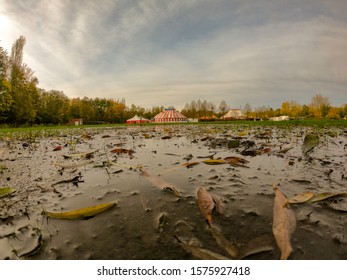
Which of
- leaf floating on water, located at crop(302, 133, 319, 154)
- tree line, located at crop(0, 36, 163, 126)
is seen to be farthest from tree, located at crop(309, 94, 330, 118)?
leaf floating on water, located at crop(302, 133, 319, 154)

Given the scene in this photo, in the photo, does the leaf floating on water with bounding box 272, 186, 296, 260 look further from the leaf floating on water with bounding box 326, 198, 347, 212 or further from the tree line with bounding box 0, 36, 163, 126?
the tree line with bounding box 0, 36, 163, 126

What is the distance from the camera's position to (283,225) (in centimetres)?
117

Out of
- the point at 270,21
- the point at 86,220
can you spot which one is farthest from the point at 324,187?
the point at 270,21

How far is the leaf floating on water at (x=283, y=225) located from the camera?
0.99 m

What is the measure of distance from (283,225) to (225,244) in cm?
38

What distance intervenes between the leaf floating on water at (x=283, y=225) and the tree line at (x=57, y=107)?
24455 millimetres

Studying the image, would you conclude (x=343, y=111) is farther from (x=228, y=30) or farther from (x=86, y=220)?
(x=86, y=220)

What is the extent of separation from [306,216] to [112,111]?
7367 centimetres

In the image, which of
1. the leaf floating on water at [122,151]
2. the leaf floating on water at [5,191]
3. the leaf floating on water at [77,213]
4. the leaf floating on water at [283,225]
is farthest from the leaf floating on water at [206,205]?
the leaf floating on water at [122,151]

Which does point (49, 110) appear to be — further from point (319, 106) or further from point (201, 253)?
point (319, 106)

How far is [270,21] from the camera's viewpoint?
18.0 ft

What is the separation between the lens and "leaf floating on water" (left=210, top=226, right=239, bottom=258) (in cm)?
98

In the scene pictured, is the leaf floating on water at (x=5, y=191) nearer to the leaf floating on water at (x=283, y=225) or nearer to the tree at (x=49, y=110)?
the leaf floating on water at (x=283, y=225)
